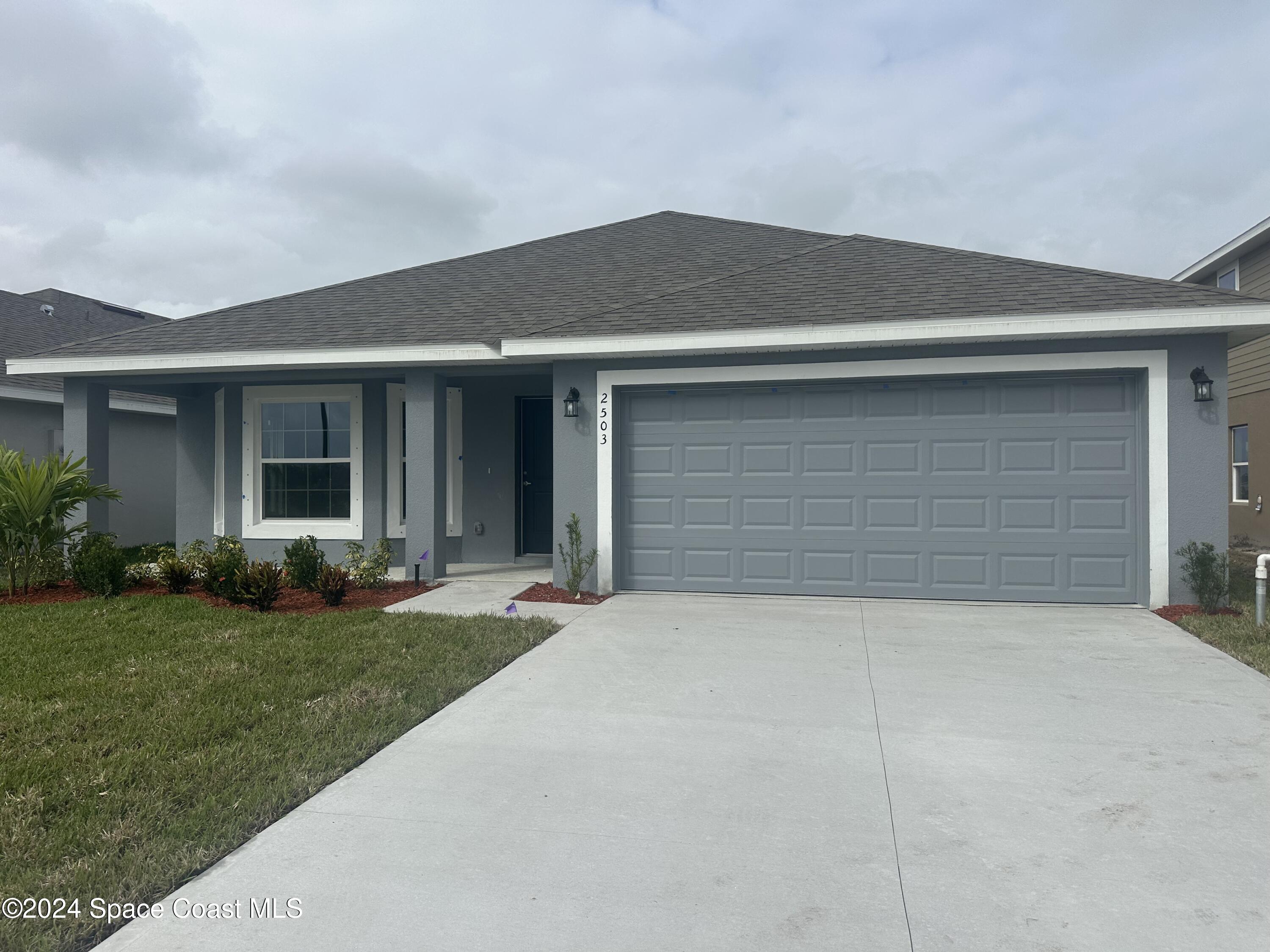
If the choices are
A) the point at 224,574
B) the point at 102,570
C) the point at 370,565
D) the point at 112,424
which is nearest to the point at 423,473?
the point at 370,565

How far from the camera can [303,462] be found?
1090 centimetres

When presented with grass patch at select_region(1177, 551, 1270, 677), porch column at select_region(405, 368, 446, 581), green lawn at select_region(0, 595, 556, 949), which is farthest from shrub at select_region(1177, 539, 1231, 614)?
porch column at select_region(405, 368, 446, 581)

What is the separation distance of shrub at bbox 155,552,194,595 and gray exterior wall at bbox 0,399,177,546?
5225 mm

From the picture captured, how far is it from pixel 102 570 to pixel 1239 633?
10919 millimetres

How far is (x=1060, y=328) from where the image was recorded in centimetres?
738

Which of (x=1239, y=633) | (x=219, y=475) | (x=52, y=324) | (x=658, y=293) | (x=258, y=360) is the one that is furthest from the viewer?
(x=52, y=324)

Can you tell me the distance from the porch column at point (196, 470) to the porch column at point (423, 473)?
3730 mm

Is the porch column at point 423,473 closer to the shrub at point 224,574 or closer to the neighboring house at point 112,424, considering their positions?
the shrub at point 224,574

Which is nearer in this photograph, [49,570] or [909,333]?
[909,333]

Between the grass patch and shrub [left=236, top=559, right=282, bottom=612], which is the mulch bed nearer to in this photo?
shrub [left=236, top=559, right=282, bottom=612]

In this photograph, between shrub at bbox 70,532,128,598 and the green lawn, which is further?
shrub at bbox 70,532,128,598

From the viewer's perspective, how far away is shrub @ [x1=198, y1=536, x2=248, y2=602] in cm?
788

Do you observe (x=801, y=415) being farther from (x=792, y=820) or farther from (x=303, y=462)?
(x=303, y=462)

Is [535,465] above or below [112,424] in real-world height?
below
